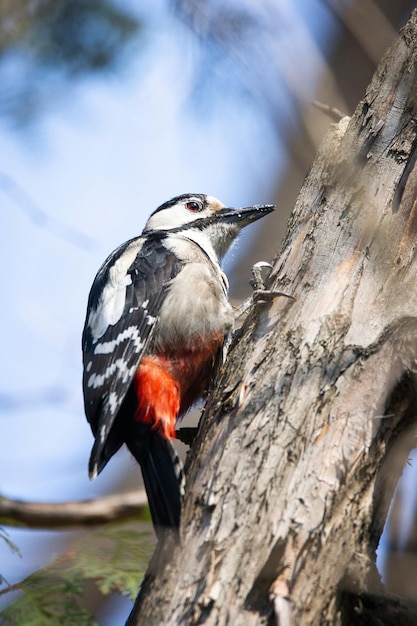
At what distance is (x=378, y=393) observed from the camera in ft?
7.39

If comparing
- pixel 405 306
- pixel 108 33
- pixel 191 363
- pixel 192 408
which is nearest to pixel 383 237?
pixel 405 306

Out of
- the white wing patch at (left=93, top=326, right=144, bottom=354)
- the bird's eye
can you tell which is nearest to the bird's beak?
the bird's eye

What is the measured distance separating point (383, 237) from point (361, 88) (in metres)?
2.25

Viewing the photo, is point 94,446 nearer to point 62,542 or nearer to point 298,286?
point 62,542

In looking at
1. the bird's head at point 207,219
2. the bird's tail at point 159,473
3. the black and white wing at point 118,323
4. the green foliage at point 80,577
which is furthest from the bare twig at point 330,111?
the green foliage at point 80,577

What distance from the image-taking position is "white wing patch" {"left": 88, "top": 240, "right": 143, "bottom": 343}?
11.4ft

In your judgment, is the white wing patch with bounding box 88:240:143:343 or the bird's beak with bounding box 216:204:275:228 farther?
the bird's beak with bounding box 216:204:275:228

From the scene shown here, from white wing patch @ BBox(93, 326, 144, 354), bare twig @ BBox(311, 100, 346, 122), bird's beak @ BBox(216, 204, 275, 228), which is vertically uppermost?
bird's beak @ BBox(216, 204, 275, 228)

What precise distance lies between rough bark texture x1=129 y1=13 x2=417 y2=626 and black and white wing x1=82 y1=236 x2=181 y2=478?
0.62 metres

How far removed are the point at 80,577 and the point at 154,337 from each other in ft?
4.12

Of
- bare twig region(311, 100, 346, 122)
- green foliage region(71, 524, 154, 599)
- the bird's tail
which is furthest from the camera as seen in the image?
bare twig region(311, 100, 346, 122)

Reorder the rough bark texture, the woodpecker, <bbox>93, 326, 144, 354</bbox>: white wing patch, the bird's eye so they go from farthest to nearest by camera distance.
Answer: the bird's eye → <bbox>93, 326, 144, 354</bbox>: white wing patch → the woodpecker → the rough bark texture

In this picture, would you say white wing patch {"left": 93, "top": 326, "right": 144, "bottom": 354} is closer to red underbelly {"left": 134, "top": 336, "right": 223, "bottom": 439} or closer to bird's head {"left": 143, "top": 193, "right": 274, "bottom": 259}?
Answer: red underbelly {"left": 134, "top": 336, "right": 223, "bottom": 439}

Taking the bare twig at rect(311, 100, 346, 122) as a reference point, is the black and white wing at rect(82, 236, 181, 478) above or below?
below
